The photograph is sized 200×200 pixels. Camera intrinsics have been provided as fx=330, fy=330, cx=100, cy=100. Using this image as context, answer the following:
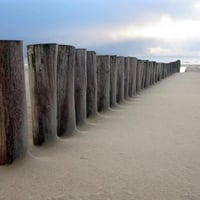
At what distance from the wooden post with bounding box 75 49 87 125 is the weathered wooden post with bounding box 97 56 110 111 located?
33.0 inches

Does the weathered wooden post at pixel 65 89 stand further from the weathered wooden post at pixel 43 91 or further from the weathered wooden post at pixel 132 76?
the weathered wooden post at pixel 132 76

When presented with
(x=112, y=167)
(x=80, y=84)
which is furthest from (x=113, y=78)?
(x=112, y=167)

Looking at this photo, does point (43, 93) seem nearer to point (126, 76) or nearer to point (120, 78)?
point (120, 78)

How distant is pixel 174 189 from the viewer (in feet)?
5.51

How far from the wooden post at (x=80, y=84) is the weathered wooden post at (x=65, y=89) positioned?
1.02 feet

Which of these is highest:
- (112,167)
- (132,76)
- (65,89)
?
(65,89)

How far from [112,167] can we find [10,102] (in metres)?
0.71

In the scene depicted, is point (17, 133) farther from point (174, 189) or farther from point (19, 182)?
point (174, 189)

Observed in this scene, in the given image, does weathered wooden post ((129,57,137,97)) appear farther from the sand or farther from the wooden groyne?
the sand

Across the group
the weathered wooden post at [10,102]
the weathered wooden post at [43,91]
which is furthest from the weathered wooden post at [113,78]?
the weathered wooden post at [10,102]

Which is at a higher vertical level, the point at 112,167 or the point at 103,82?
the point at 103,82

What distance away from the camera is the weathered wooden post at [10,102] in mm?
1888

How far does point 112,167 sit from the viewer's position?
77.3 inches

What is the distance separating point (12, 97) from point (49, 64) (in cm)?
49
